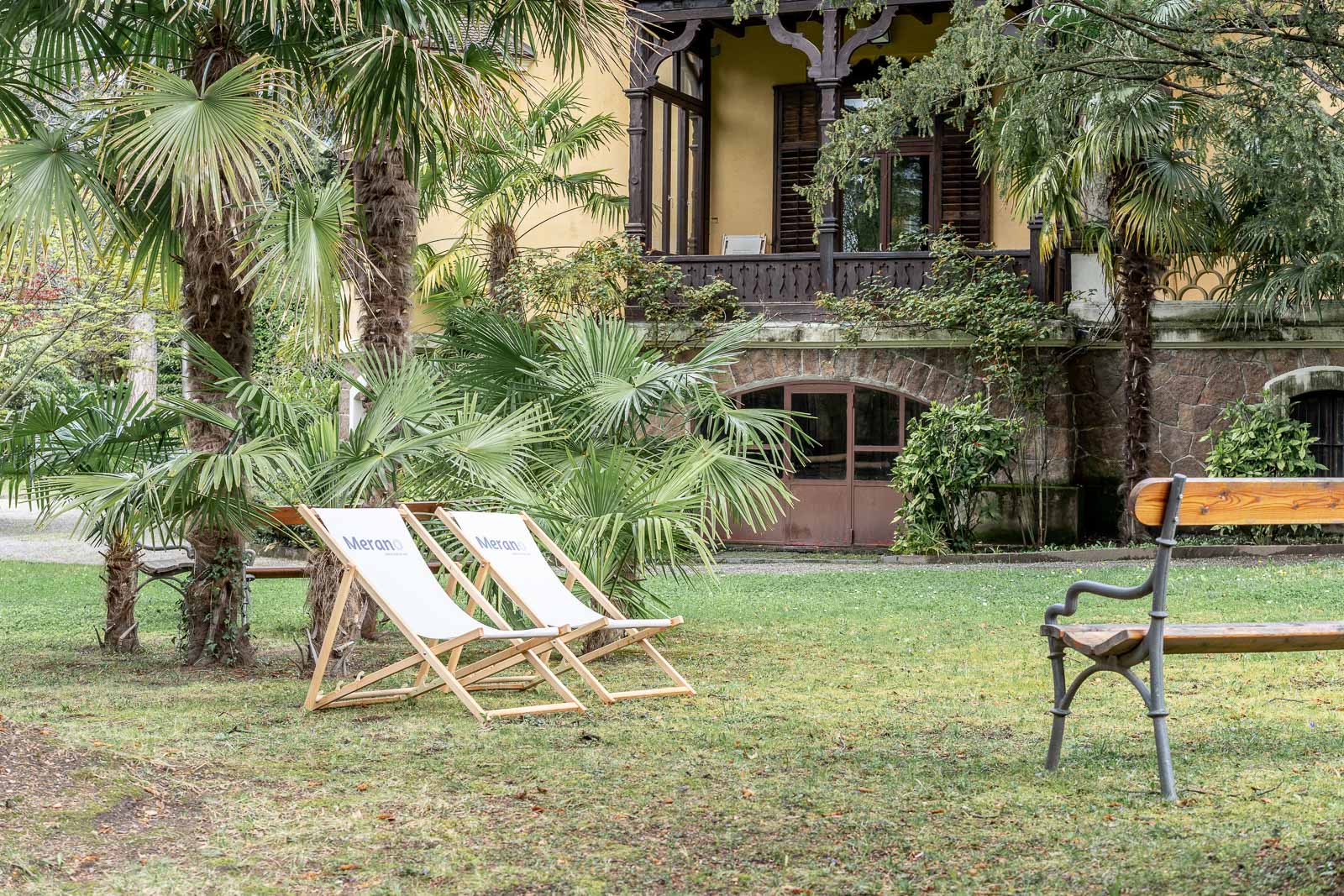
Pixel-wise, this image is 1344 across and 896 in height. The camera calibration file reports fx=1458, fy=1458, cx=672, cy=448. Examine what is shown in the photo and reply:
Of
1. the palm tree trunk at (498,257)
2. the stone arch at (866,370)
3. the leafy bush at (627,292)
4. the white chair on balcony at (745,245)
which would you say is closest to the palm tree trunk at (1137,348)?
the stone arch at (866,370)

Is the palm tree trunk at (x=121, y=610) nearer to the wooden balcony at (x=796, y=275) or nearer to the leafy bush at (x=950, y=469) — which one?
the leafy bush at (x=950, y=469)

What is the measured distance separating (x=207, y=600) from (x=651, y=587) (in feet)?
17.8

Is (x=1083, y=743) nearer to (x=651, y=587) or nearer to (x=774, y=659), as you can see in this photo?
(x=774, y=659)

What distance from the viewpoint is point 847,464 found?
17984 millimetres

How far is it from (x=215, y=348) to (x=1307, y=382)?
12.6 metres

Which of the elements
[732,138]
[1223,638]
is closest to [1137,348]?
[732,138]

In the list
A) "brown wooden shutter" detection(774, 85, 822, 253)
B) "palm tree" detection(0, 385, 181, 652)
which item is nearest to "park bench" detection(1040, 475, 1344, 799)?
"palm tree" detection(0, 385, 181, 652)

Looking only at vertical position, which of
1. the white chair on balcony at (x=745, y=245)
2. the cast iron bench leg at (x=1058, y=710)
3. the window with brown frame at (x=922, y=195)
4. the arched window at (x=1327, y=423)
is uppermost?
the window with brown frame at (x=922, y=195)

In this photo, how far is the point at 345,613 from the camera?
7594 millimetres

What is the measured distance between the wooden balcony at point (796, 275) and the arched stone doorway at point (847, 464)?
1.01 meters

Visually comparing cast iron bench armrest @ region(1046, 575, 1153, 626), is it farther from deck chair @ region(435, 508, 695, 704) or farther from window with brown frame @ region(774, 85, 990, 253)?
window with brown frame @ region(774, 85, 990, 253)

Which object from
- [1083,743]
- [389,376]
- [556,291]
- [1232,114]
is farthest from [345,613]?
[556,291]

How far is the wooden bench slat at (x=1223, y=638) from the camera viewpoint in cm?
452

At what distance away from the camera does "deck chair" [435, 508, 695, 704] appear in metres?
6.47
